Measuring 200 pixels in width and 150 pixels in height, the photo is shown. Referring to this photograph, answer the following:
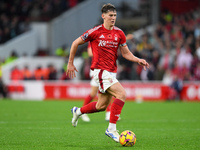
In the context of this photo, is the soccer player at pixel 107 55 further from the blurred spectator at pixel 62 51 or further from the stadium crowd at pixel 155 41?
the blurred spectator at pixel 62 51

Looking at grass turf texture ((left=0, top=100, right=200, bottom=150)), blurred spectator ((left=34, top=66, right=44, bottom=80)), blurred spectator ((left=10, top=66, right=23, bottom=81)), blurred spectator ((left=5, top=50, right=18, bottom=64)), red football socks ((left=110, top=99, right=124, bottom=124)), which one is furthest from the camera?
blurred spectator ((left=5, top=50, right=18, bottom=64))

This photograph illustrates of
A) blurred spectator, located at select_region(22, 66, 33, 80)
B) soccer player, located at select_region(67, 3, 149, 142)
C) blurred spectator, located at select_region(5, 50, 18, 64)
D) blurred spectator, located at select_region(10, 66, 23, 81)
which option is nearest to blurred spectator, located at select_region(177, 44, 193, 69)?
blurred spectator, located at select_region(22, 66, 33, 80)

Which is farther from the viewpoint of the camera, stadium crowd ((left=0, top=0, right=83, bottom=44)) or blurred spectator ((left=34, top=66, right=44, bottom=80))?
stadium crowd ((left=0, top=0, right=83, bottom=44))

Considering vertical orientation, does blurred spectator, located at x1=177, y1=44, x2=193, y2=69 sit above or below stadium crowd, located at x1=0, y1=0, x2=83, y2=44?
below

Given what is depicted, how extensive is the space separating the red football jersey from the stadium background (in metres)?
12.5

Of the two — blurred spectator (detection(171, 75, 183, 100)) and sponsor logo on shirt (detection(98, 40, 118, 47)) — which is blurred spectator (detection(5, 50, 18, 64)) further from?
sponsor logo on shirt (detection(98, 40, 118, 47))

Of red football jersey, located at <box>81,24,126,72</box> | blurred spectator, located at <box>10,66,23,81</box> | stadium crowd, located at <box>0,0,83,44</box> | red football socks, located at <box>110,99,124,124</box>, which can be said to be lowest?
blurred spectator, located at <box>10,66,23,81</box>

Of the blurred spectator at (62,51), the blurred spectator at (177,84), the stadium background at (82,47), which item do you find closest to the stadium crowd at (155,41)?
the stadium background at (82,47)

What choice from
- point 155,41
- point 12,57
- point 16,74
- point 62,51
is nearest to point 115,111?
point 16,74

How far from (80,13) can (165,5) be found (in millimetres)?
7044

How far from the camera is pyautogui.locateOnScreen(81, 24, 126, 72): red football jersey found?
7.33 meters

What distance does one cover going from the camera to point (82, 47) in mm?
27828

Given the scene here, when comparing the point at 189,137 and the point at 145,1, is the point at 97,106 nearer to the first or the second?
the point at 189,137

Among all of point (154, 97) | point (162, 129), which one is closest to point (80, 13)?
point (154, 97)
